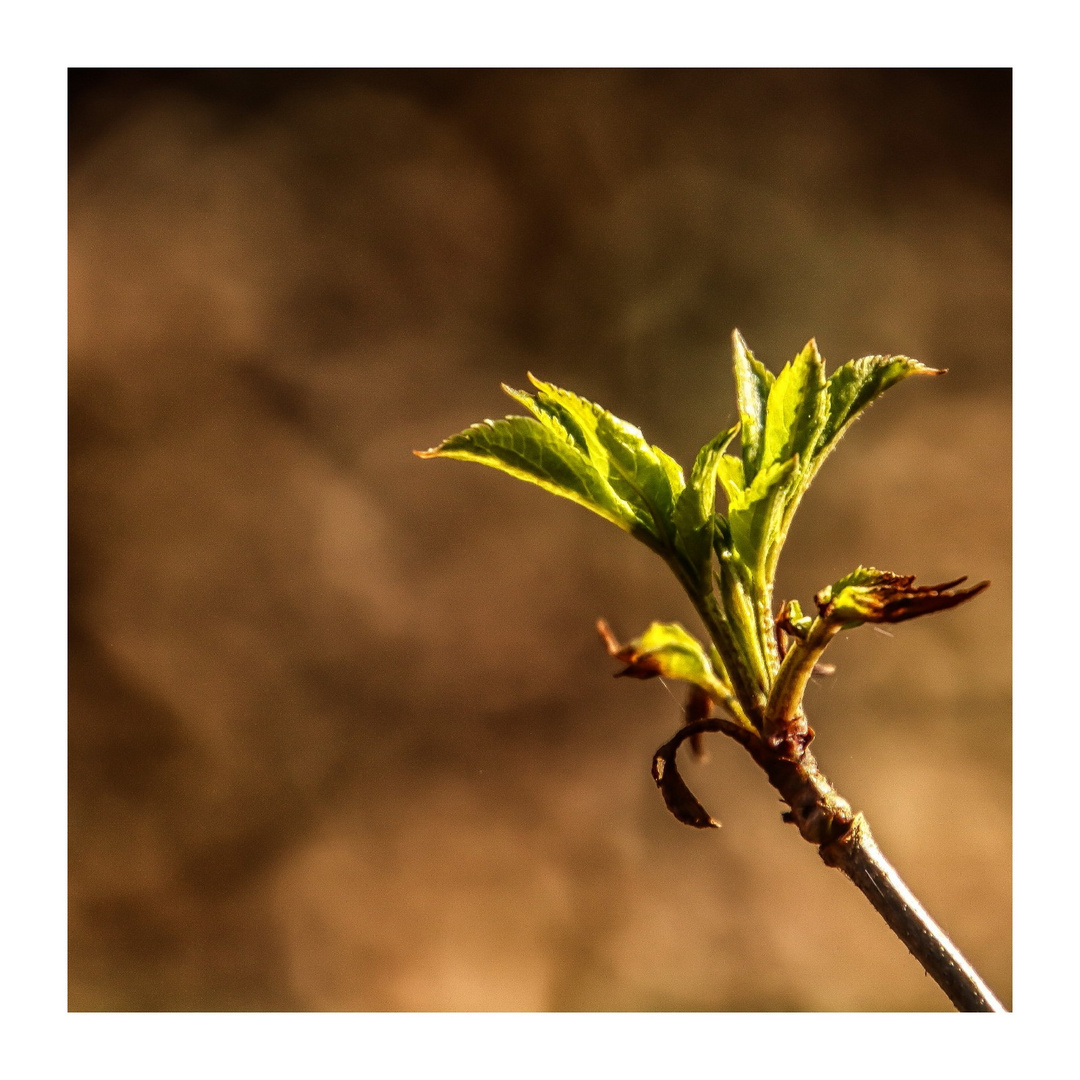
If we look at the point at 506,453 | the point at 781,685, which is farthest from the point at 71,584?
the point at 781,685

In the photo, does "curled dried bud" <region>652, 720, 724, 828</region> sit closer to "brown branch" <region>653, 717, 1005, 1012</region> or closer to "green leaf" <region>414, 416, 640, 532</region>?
"brown branch" <region>653, 717, 1005, 1012</region>

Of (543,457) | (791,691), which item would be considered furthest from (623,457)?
(791,691)

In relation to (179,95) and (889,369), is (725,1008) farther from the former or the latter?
(179,95)

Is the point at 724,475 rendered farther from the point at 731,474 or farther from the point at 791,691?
the point at 791,691

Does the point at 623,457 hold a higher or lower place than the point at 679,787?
higher

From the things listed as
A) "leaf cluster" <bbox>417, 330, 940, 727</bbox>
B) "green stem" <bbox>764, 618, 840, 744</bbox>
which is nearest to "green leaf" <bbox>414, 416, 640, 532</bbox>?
"leaf cluster" <bbox>417, 330, 940, 727</bbox>

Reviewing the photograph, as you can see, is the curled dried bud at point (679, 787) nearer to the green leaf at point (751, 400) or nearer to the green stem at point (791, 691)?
the green stem at point (791, 691)
